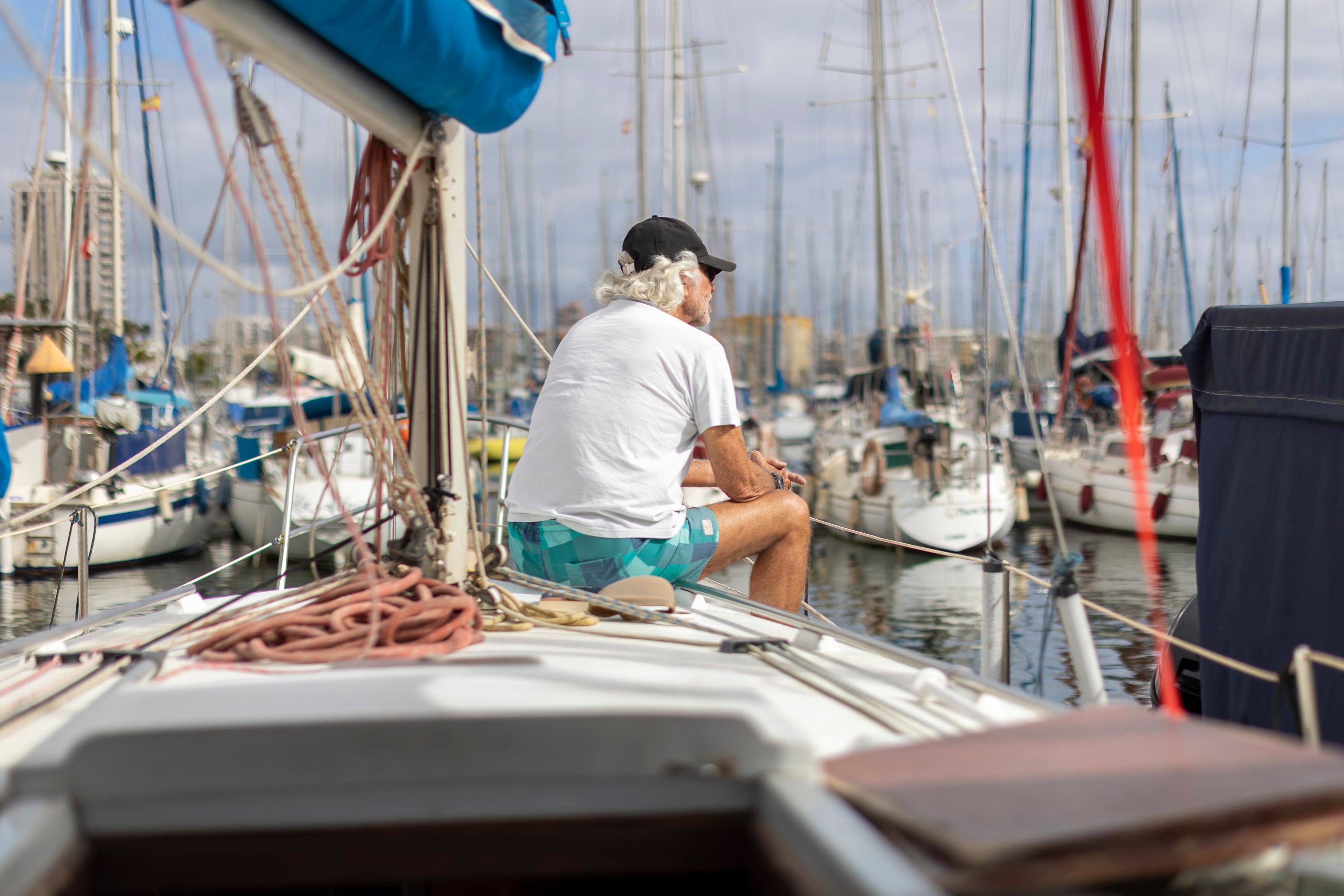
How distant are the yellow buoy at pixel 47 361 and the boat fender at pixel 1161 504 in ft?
37.4

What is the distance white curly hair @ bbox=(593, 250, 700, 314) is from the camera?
9.89 feet

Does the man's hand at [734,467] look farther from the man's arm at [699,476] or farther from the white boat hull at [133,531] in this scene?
the white boat hull at [133,531]

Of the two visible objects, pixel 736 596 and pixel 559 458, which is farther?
pixel 736 596

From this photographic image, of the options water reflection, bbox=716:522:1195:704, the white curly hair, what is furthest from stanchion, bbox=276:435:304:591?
water reflection, bbox=716:522:1195:704

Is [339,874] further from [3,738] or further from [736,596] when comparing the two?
[736,596]

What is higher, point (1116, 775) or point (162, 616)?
point (1116, 775)

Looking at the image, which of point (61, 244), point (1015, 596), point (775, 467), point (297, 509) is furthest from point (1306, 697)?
point (61, 244)

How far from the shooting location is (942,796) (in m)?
1.08

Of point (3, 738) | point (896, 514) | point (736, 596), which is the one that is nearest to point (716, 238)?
point (896, 514)

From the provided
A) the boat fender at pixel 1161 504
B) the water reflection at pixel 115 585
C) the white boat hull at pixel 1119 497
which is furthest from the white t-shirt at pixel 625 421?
the boat fender at pixel 1161 504

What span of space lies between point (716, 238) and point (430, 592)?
18.6 meters

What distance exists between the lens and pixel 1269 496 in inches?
111

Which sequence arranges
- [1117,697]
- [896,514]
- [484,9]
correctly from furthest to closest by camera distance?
[896,514] < [1117,697] < [484,9]

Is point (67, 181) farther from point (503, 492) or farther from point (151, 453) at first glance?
point (503, 492)
